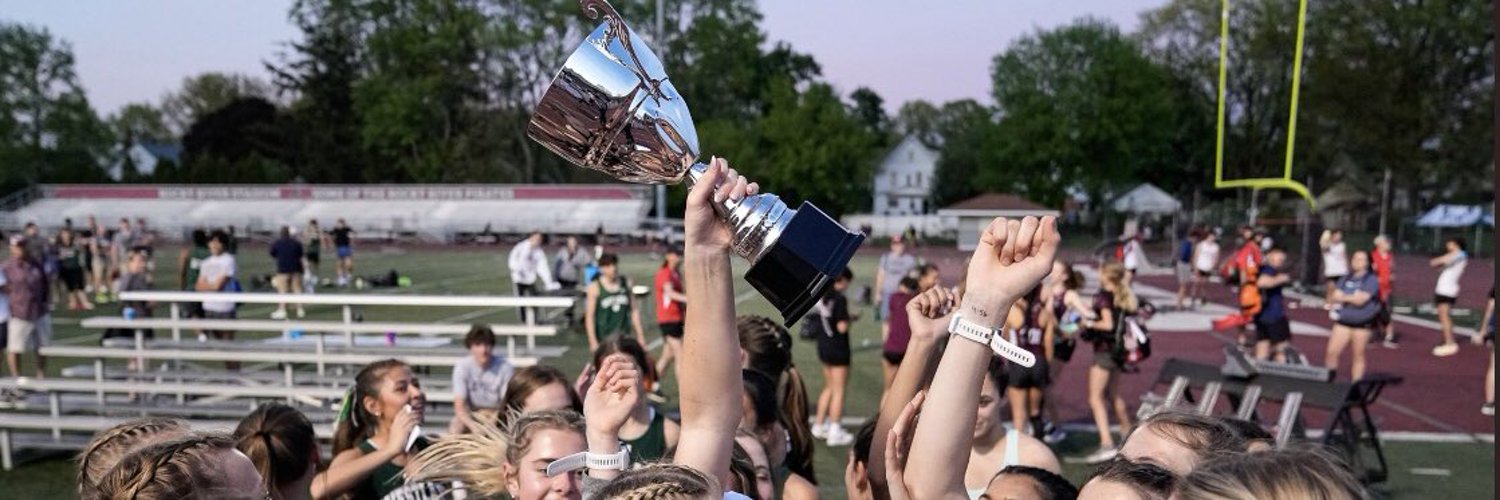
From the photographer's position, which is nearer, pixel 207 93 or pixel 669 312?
pixel 669 312

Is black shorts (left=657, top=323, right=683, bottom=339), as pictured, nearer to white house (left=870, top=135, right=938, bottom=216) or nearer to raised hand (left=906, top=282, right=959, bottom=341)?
raised hand (left=906, top=282, right=959, bottom=341)

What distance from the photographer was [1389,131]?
39594 millimetres

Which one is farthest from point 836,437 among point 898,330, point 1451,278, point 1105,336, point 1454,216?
point 1454,216

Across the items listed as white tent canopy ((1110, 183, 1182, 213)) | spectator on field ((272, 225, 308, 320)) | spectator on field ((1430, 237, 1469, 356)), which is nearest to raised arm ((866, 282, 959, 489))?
spectator on field ((1430, 237, 1469, 356))

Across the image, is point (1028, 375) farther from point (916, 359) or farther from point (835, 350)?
point (916, 359)

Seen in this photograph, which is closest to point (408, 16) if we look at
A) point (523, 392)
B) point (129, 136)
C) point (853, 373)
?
point (129, 136)

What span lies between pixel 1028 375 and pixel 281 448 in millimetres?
5608

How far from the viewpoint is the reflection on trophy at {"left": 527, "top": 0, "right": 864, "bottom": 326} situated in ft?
6.31

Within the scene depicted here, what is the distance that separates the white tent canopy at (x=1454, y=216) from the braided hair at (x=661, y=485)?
4613 cm

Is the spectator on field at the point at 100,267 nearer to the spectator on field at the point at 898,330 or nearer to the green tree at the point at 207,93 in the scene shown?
the spectator on field at the point at 898,330

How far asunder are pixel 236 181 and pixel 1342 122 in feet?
183

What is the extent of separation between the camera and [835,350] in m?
8.27

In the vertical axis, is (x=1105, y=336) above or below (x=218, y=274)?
below

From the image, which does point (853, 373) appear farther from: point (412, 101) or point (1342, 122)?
point (412, 101)
